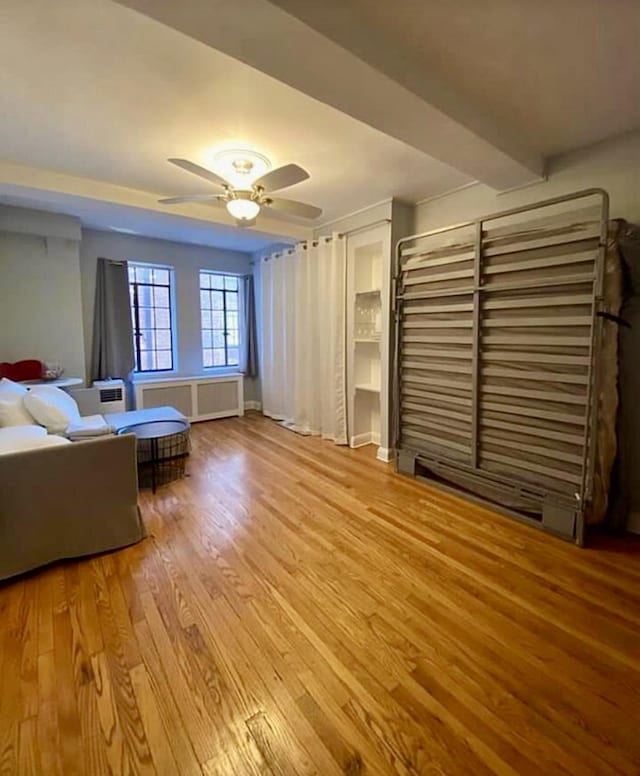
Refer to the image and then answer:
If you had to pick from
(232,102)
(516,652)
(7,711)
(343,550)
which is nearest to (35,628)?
(7,711)

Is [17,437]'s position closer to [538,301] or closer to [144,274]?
[538,301]

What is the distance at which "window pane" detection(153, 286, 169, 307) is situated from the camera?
5500 millimetres

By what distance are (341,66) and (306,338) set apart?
3.25m

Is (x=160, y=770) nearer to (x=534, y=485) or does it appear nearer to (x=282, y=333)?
(x=534, y=485)

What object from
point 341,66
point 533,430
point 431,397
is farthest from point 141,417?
point 533,430

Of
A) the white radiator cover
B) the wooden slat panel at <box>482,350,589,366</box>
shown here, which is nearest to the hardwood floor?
the wooden slat panel at <box>482,350,589,366</box>

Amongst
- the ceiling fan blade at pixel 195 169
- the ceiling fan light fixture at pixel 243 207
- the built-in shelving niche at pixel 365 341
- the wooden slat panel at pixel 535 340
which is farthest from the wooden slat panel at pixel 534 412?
the ceiling fan blade at pixel 195 169

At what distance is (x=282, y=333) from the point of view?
5.23m

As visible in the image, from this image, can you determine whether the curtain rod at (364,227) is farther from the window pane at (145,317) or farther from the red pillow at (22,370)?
the red pillow at (22,370)

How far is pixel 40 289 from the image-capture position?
421 cm

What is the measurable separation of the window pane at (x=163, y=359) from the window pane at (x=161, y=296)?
0.69 meters

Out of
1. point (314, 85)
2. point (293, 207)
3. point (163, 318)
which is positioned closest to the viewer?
point (314, 85)

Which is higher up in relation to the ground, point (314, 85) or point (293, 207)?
point (314, 85)

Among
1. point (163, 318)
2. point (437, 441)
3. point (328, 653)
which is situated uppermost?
point (163, 318)
